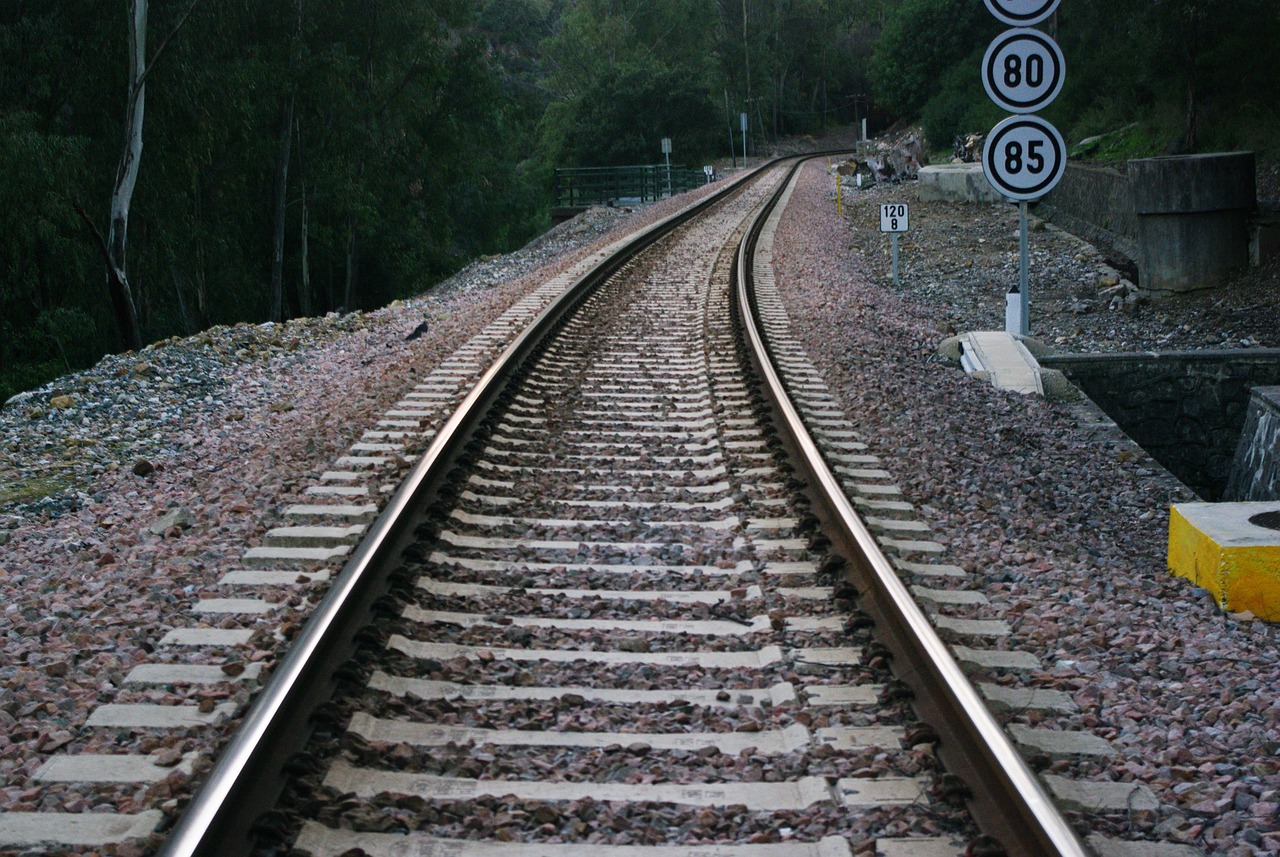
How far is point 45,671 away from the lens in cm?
383

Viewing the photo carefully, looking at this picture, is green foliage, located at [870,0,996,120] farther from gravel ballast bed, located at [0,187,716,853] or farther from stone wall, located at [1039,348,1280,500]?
gravel ballast bed, located at [0,187,716,853]

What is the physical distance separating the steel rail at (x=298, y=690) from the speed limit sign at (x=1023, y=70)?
4998mm

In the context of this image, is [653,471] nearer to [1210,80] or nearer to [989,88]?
[989,88]

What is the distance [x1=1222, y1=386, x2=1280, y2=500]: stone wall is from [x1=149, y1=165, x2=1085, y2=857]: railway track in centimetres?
339

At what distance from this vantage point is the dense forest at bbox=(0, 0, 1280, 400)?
73.5ft

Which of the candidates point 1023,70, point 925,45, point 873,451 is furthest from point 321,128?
point 925,45

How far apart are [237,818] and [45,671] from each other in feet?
4.79

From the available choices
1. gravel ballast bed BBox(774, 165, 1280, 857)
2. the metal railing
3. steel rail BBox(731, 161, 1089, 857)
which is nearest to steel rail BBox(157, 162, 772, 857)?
steel rail BBox(731, 161, 1089, 857)

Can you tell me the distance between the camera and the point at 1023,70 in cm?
866

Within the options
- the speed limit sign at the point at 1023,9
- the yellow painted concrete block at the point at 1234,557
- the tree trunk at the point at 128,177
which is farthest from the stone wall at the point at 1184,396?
the tree trunk at the point at 128,177

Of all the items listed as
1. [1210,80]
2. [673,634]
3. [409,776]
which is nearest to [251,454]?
[673,634]

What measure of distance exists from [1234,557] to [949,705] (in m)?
2.02

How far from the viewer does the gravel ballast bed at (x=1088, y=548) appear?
10.5 ft

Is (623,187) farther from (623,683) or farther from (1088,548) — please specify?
(623,683)
